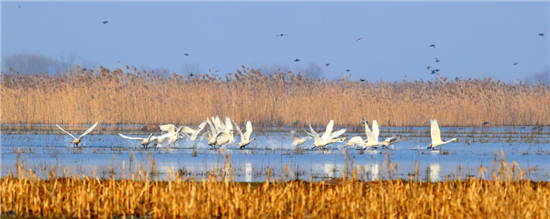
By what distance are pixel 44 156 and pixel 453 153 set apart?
366 inches

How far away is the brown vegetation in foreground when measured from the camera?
85.1ft

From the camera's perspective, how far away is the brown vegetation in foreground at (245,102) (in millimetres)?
25938

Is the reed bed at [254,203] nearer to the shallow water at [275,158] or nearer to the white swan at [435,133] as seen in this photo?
the shallow water at [275,158]

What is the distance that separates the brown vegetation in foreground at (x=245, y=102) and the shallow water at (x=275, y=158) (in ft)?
6.53

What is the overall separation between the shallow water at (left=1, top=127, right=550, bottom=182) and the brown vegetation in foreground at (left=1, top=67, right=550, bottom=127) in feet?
6.53

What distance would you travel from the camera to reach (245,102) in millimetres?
26625

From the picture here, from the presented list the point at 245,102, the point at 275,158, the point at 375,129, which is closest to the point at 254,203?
the point at 275,158

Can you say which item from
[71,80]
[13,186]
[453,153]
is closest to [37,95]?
[71,80]

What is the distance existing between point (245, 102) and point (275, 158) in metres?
10.2

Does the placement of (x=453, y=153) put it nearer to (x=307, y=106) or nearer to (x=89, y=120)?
(x=307, y=106)

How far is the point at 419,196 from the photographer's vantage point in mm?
Answer: 8672

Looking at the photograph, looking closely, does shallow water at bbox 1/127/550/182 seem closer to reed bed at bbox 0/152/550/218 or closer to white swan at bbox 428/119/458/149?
white swan at bbox 428/119/458/149

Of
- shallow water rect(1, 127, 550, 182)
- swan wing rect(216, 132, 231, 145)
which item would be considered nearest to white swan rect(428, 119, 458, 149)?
shallow water rect(1, 127, 550, 182)

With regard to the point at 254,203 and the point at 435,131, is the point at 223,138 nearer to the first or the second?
the point at 435,131
